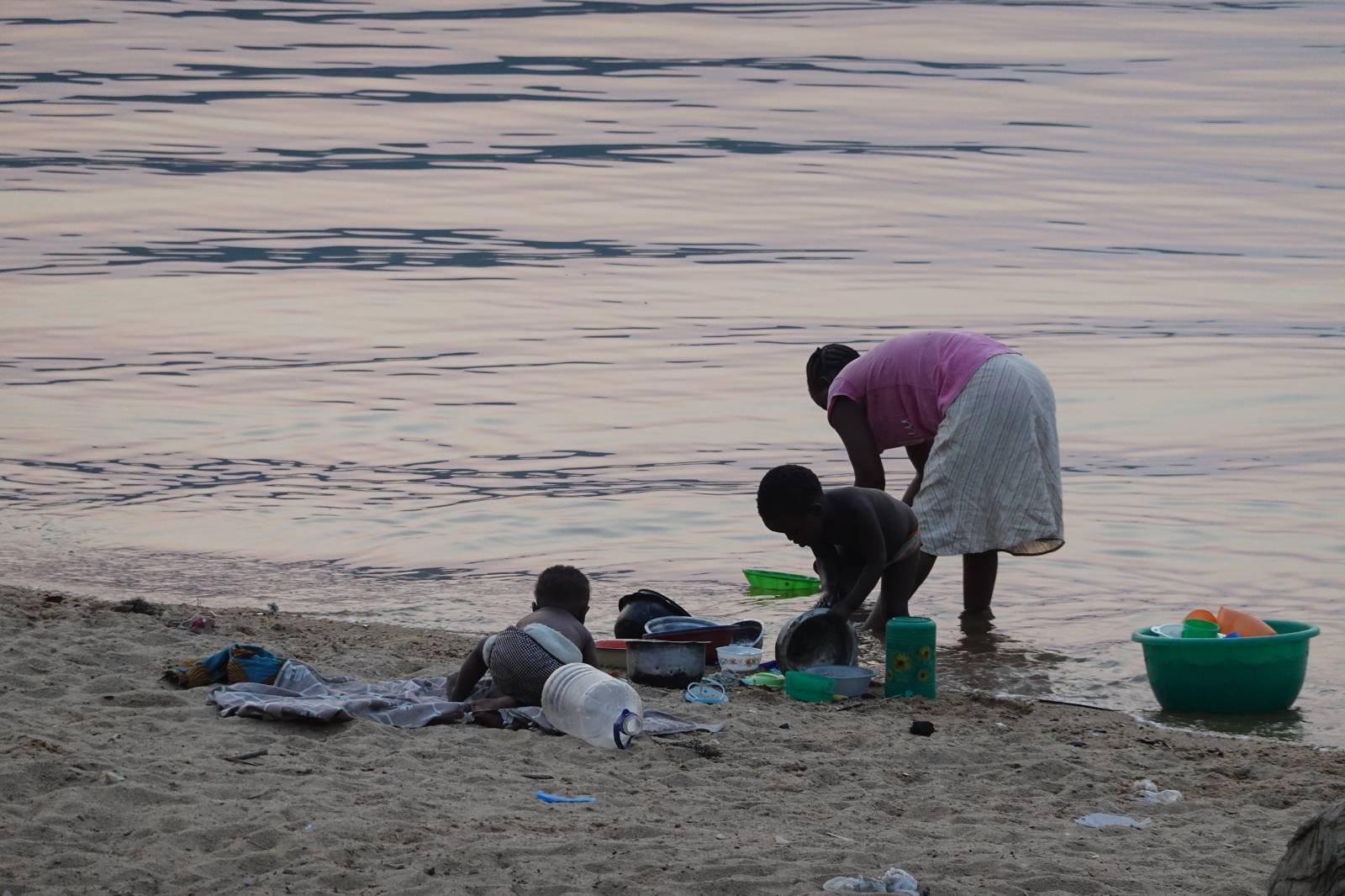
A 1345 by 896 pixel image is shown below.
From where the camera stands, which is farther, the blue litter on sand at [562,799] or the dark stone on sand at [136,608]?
the dark stone on sand at [136,608]

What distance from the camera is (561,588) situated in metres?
6.44

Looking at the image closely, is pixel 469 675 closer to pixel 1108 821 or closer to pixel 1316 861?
pixel 1108 821

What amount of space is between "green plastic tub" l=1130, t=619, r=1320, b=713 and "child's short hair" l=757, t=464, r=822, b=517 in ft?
4.23

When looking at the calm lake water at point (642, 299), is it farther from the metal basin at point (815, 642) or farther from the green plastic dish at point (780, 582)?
the metal basin at point (815, 642)

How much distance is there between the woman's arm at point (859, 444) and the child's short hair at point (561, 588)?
5.46ft

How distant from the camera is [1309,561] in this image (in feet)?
30.8

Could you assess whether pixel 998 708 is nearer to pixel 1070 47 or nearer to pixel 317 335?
pixel 317 335

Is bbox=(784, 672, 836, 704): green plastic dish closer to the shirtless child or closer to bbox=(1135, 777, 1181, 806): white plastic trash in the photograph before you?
the shirtless child

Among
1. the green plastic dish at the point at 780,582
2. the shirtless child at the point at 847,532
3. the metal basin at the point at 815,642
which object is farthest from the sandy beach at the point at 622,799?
the green plastic dish at the point at 780,582

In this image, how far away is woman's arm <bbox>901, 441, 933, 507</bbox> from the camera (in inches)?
320

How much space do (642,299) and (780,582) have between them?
10.3 meters

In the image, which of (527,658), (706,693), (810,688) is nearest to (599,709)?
(527,658)

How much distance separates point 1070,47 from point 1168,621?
32.1 m

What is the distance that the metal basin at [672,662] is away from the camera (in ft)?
22.0
